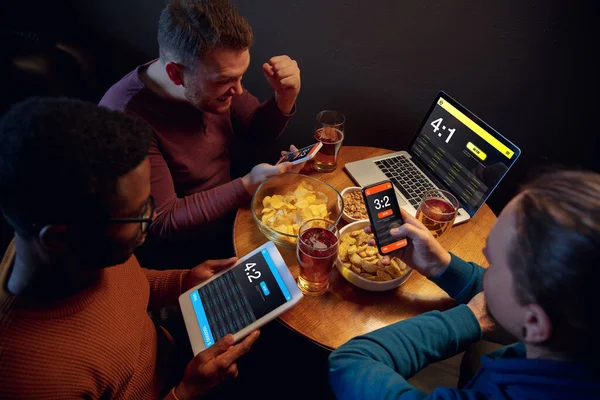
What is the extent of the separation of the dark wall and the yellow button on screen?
0.51m

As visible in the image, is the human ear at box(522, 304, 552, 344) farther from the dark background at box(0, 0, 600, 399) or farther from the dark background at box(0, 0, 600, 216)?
the dark background at box(0, 0, 600, 216)

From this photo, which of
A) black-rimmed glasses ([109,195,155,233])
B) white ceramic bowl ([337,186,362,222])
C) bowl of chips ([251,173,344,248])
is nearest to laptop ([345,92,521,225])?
white ceramic bowl ([337,186,362,222])

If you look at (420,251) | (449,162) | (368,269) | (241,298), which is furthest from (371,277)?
(449,162)

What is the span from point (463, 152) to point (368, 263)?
0.61 meters

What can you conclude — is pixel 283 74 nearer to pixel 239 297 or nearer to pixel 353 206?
pixel 353 206

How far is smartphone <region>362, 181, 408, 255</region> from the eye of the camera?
1.02 meters

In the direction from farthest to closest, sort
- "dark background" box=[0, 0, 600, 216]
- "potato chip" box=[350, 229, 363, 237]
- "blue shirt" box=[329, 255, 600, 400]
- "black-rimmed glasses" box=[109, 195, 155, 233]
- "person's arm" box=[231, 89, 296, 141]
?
"person's arm" box=[231, 89, 296, 141]
"dark background" box=[0, 0, 600, 216]
"potato chip" box=[350, 229, 363, 237]
"black-rimmed glasses" box=[109, 195, 155, 233]
"blue shirt" box=[329, 255, 600, 400]

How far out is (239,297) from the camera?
103 centimetres

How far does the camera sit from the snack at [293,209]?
3.88ft

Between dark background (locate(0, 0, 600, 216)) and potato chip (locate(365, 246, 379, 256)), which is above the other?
dark background (locate(0, 0, 600, 216))

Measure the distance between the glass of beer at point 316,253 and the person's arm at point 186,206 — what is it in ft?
1.24

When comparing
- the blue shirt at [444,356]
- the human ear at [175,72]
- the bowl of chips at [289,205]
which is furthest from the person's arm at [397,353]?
the human ear at [175,72]

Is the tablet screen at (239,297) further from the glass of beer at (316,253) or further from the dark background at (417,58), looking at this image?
the dark background at (417,58)

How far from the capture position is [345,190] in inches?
52.6
